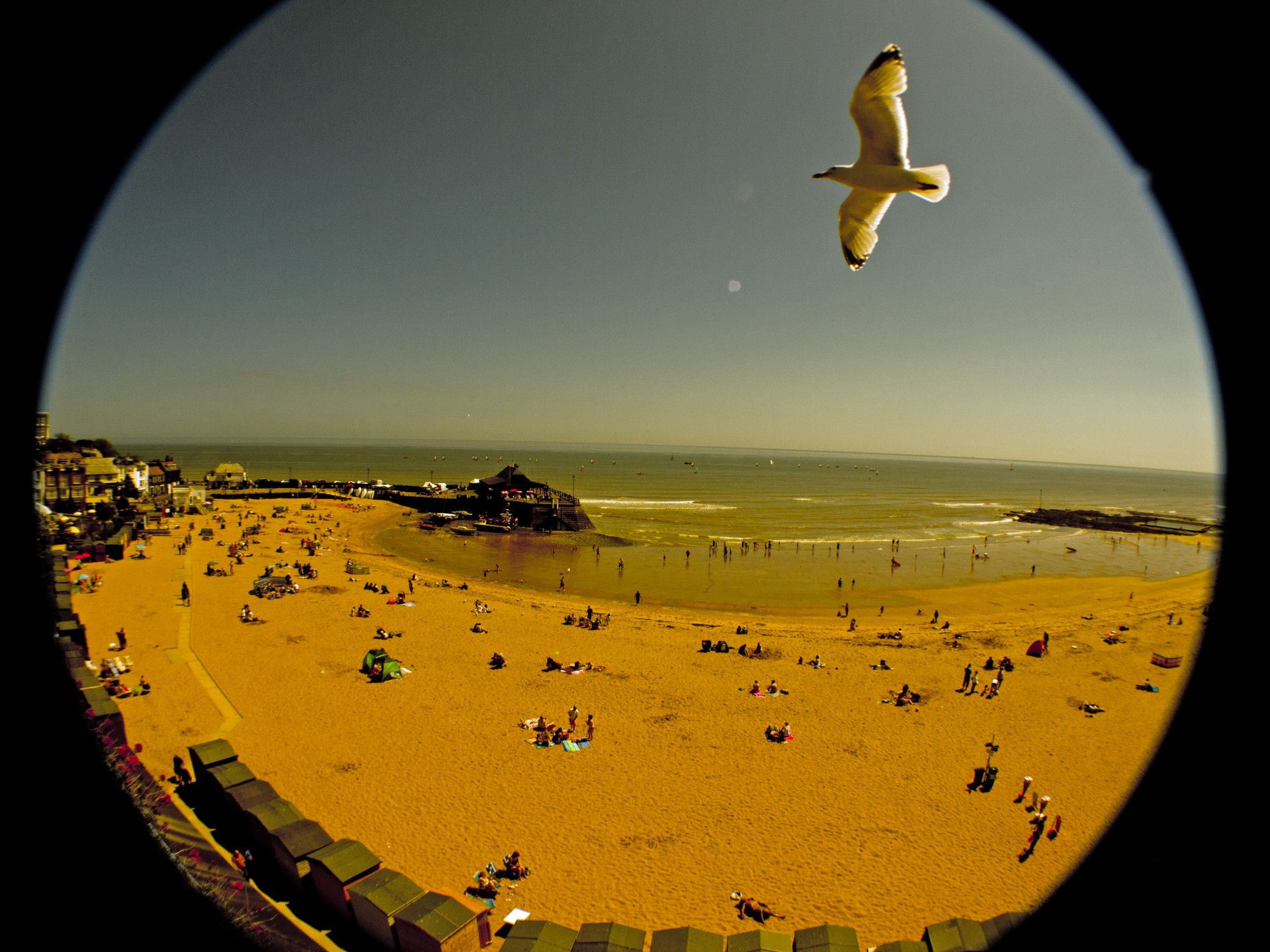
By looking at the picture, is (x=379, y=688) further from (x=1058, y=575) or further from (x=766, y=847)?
(x=1058, y=575)

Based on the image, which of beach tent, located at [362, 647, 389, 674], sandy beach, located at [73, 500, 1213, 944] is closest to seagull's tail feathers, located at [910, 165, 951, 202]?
sandy beach, located at [73, 500, 1213, 944]

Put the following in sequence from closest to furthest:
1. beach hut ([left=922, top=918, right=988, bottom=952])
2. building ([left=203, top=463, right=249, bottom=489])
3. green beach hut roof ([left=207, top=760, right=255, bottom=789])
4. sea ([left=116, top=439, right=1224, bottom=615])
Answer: beach hut ([left=922, top=918, right=988, bottom=952]) → green beach hut roof ([left=207, top=760, right=255, bottom=789]) → sea ([left=116, top=439, right=1224, bottom=615]) → building ([left=203, top=463, right=249, bottom=489])

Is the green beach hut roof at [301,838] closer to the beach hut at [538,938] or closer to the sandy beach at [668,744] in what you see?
the sandy beach at [668,744]

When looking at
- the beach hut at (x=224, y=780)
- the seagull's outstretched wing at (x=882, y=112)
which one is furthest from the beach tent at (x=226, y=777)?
the seagull's outstretched wing at (x=882, y=112)

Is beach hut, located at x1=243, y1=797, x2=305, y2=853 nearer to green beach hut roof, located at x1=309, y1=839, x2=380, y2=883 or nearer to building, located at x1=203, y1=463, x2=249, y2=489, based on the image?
green beach hut roof, located at x1=309, y1=839, x2=380, y2=883

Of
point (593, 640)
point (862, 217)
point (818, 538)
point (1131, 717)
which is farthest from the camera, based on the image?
point (818, 538)

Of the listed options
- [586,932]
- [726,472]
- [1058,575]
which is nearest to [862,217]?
[586,932]
